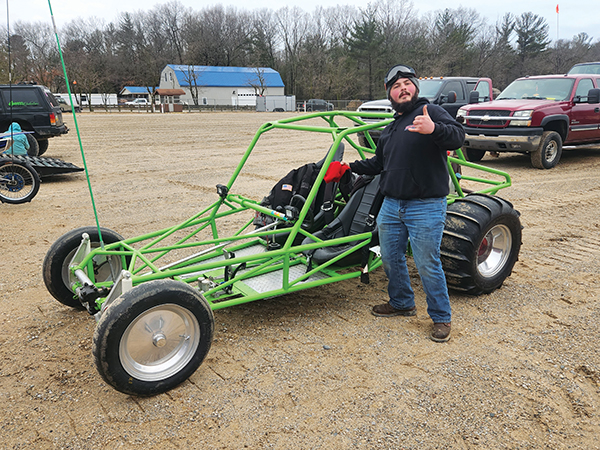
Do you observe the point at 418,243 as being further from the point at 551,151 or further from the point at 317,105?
the point at 317,105

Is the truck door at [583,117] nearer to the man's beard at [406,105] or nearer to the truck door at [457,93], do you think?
the truck door at [457,93]

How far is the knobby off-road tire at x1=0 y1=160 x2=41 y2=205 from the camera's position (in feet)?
26.4

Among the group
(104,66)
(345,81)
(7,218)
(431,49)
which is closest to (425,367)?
(7,218)

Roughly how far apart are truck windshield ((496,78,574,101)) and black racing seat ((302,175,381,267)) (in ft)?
29.6

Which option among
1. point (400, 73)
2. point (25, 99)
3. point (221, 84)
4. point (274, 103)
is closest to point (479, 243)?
point (400, 73)

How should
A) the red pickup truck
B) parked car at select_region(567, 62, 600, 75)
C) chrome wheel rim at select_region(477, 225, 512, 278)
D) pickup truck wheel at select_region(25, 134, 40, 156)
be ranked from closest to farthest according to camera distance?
chrome wheel rim at select_region(477, 225, 512, 278) < the red pickup truck < pickup truck wheel at select_region(25, 134, 40, 156) < parked car at select_region(567, 62, 600, 75)

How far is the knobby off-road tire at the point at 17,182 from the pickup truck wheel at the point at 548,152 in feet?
34.2

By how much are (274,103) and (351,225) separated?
4595 centimetres

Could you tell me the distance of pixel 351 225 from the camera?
4348 mm

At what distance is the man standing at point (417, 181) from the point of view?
10.6ft

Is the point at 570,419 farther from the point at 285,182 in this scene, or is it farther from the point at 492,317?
the point at 285,182

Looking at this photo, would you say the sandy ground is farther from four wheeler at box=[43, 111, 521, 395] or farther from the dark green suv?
the dark green suv

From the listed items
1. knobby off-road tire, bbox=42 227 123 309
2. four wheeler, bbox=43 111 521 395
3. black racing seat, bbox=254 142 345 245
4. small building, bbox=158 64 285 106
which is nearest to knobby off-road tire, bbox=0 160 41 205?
four wheeler, bbox=43 111 521 395

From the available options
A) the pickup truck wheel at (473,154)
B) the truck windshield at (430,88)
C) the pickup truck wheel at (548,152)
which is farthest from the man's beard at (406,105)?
the truck windshield at (430,88)
